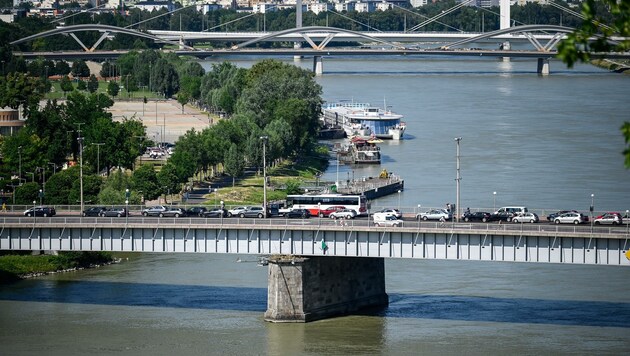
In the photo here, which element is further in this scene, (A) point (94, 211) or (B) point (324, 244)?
(A) point (94, 211)

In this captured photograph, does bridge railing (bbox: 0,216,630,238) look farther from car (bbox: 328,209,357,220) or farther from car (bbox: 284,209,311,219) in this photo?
car (bbox: 328,209,357,220)

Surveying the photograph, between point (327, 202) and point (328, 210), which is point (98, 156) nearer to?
point (327, 202)

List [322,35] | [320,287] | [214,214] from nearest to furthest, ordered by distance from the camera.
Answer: [320,287] → [214,214] → [322,35]

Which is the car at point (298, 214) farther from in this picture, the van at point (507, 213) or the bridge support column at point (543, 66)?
the bridge support column at point (543, 66)

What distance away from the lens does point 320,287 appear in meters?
41.1

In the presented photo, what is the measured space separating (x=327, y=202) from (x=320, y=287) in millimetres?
11468

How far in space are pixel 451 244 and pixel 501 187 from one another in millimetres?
27612

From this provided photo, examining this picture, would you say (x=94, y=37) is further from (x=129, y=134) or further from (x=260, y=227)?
(x=260, y=227)

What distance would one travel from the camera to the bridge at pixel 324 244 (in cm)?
3853

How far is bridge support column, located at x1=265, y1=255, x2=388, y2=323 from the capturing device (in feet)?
132

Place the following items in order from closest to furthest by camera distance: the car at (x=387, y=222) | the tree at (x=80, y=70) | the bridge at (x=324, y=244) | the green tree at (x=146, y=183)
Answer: the bridge at (x=324, y=244) < the car at (x=387, y=222) < the green tree at (x=146, y=183) < the tree at (x=80, y=70)

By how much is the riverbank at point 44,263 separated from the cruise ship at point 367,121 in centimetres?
4083

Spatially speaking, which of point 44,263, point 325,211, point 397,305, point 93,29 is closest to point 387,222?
point 397,305

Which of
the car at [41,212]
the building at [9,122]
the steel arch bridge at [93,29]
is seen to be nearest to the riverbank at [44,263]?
the car at [41,212]
